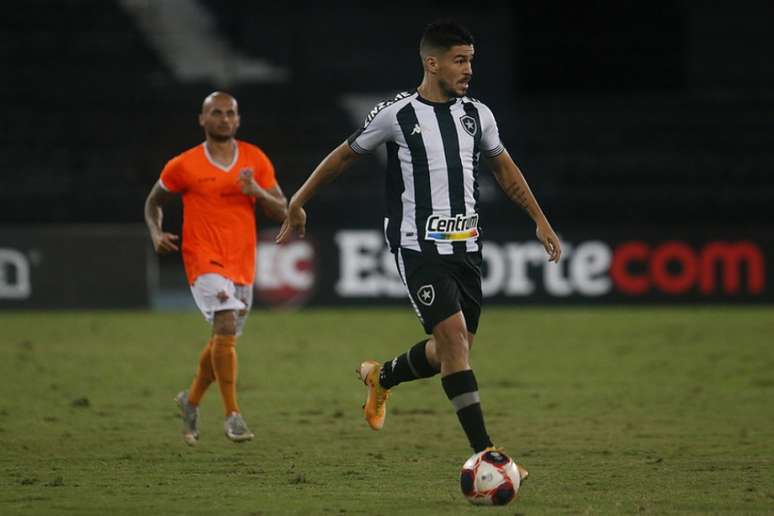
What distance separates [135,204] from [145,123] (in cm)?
186

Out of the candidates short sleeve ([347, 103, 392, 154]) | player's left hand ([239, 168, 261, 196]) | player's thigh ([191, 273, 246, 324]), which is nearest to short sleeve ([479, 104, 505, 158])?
short sleeve ([347, 103, 392, 154])

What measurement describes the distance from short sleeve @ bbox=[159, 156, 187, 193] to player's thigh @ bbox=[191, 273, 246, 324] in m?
0.57

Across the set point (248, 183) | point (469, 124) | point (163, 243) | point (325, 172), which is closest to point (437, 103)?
point (469, 124)

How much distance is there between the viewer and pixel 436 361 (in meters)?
7.21

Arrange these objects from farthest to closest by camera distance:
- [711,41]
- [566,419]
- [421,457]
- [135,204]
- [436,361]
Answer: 1. [711,41]
2. [135,204]
3. [566,419]
4. [421,457]
5. [436,361]

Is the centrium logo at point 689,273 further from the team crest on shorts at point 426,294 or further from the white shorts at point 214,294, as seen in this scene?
the team crest on shorts at point 426,294

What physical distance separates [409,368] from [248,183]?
1.66 meters

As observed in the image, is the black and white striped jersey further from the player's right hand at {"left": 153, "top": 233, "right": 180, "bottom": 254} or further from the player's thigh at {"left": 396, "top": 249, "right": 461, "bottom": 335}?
the player's right hand at {"left": 153, "top": 233, "right": 180, "bottom": 254}

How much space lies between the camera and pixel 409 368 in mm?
7406

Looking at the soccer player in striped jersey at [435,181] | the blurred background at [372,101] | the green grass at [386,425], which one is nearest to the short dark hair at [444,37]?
the soccer player in striped jersey at [435,181]

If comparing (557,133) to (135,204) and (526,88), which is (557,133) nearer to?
(526,88)

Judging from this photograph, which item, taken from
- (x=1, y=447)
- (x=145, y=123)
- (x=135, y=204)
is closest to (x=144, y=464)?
(x=1, y=447)

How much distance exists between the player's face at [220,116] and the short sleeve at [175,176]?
0.91ft

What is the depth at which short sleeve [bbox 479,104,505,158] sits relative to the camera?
7016mm
